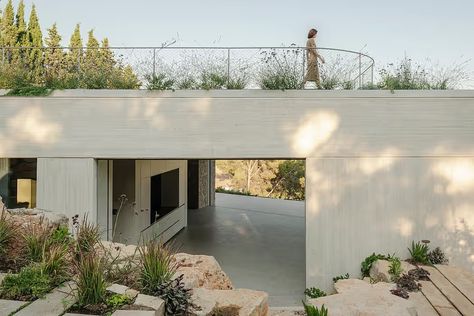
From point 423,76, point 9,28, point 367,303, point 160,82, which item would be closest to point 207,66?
point 160,82

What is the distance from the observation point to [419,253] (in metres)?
8.34

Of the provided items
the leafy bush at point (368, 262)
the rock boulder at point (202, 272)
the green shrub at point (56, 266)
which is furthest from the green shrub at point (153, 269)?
the leafy bush at point (368, 262)

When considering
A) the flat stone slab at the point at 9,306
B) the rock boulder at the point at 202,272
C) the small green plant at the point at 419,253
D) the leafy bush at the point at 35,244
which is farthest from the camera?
the small green plant at the point at 419,253

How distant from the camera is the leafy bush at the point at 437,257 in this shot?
842cm

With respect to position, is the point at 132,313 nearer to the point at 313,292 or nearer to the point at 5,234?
the point at 5,234

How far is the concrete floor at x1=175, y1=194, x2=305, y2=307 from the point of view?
945 cm

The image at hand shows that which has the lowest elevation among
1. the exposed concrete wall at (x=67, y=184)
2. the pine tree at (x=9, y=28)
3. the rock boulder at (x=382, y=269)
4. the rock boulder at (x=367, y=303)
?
the rock boulder at (x=382, y=269)

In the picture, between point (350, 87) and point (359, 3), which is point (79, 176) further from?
point (359, 3)

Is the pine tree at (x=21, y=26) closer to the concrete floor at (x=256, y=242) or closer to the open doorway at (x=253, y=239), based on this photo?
the open doorway at (x=253, y=239)

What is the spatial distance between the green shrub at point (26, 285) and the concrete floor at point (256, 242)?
4.71 m

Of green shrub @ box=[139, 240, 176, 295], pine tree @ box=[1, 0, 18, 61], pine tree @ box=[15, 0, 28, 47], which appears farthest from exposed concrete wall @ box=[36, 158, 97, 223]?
pine tree @ box=[15, 0, 28, 47]

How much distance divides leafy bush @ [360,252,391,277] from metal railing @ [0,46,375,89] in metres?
3.46

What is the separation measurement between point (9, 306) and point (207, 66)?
6.12m

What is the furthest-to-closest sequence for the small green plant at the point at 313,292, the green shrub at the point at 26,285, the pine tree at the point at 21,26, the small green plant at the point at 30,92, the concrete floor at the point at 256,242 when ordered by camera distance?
1. the pine tree at the point at 21,26
2. the concrete floor at the point at 256,242
3. the small green plant at the point at 30,92
4. the small green plant at the point at 313,292
5. the green shrub at the point at 26,285
